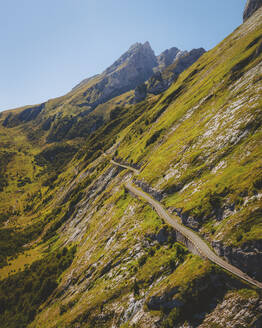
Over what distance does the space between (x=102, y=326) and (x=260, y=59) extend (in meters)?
94.0

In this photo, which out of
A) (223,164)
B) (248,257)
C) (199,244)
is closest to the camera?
(248,257)

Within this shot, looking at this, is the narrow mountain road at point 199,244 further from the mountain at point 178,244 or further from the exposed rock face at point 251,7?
the exposed rock face at point 251,7

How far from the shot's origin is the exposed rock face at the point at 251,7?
156m

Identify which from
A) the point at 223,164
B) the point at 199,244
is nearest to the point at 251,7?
the point at 223,164

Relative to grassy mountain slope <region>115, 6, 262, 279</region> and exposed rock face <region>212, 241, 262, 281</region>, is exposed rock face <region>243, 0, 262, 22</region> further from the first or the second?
exposed rock face <region>212, 241, 262, 281</region>

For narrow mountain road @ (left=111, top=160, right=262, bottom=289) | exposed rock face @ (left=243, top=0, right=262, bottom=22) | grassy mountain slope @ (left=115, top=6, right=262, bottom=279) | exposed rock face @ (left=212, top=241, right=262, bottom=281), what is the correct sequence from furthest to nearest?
1. exposed rock face @ (left=243, top=0, right=262, bottom=22)
2. grassy mountain slope @ (left=115, top=6, right=262, bottom=279)
3. narrow mountain road @ (left=111, top=160, right=262, bottom=289)
4. exposed rock face @ (left=212, top=241, right=262, bottom=281)

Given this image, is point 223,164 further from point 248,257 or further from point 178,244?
point 248,257

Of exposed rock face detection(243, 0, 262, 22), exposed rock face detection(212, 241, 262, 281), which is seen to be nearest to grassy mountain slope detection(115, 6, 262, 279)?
exposed rock face detection(212, 241, 262, 281)

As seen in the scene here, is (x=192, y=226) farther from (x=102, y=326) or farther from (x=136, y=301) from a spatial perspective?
(x=102, y=326)

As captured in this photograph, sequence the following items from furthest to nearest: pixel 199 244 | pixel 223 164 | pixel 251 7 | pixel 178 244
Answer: pixel 251 7
pixel 223 164
pixel 178 244
pixel 199 244

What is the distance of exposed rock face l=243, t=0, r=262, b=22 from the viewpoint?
512ft

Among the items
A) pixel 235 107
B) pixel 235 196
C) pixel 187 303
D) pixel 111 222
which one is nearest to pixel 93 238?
pixel 111 222

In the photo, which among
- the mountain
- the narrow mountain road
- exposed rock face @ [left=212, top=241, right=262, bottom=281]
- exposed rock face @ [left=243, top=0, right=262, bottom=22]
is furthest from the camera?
exposed rock face @ [left=243, top=0, right=262, bottom=22]

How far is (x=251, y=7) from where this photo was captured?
6398 inches
